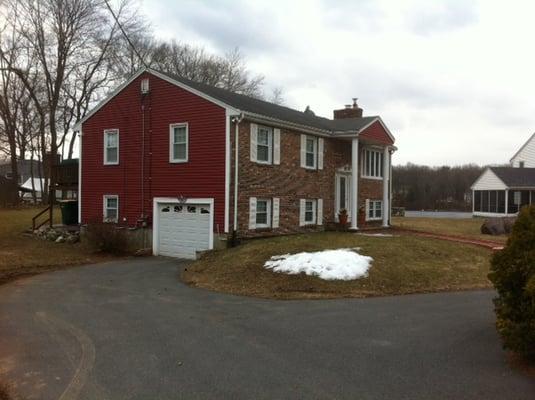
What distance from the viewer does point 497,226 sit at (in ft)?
80.0

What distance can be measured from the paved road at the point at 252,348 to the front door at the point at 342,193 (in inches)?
486

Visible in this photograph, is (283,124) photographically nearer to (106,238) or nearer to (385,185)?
(106,238)

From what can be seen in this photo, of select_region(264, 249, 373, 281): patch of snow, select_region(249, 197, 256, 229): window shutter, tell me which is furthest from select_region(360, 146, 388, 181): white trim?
select_region(264, 249, 373, 281): patch of snow

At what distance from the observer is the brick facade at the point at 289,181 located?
18.0 m

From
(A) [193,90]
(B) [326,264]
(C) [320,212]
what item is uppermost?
(A) [193,90]

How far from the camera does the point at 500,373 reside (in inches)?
223

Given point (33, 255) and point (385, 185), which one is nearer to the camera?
point (33, 255)

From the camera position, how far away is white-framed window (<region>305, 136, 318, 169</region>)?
21.3m

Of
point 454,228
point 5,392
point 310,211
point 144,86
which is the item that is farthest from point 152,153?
point 454,228

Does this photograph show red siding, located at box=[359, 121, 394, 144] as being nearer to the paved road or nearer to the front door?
the front door

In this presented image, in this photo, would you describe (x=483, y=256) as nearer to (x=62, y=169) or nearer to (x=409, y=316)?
(x=409, y=316)

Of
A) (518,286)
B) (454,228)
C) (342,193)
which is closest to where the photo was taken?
(518,286)

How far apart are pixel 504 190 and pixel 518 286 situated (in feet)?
134

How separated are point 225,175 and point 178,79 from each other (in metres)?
4.44
